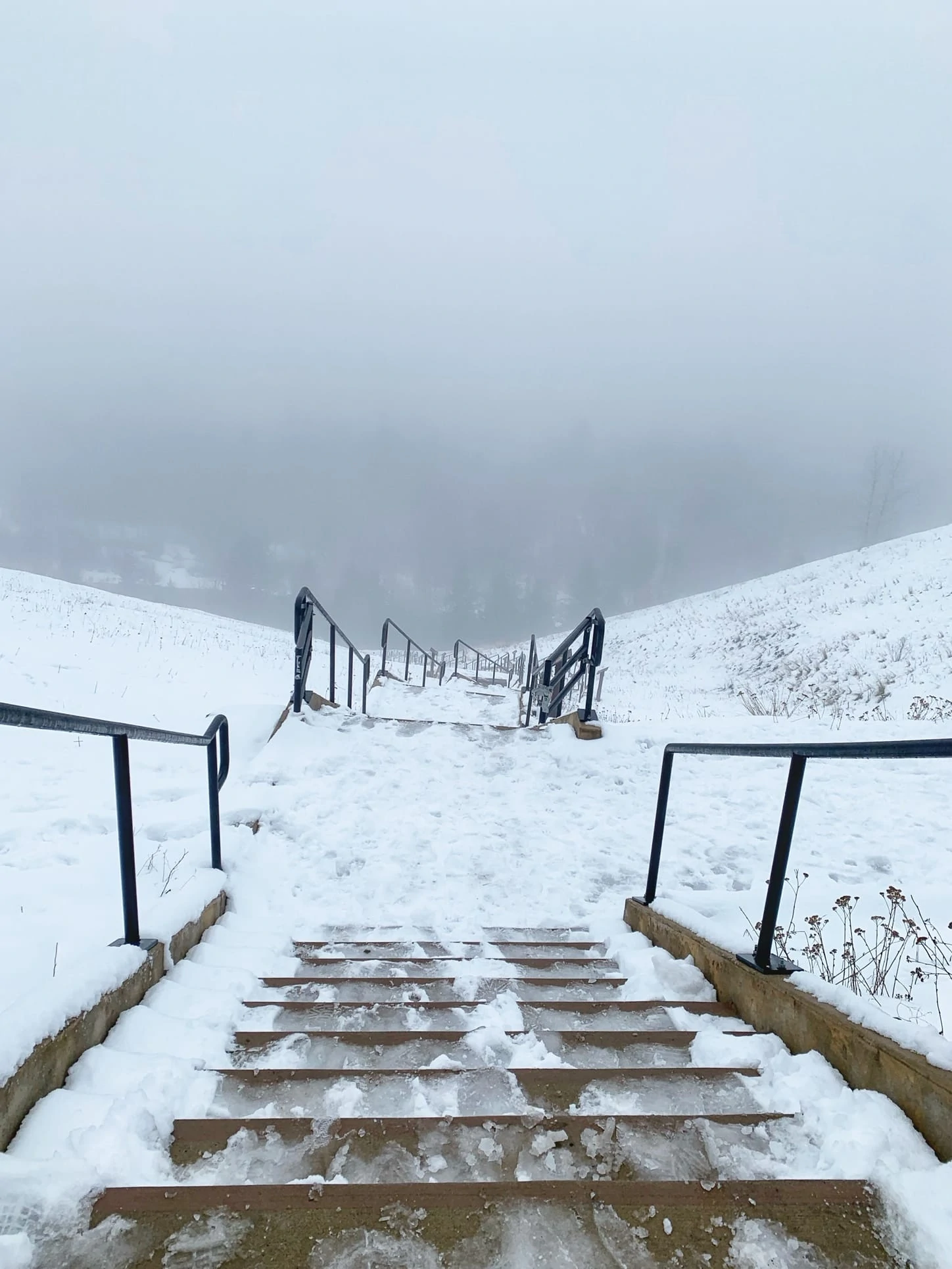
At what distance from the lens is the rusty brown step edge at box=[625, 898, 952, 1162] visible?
1.61 metres

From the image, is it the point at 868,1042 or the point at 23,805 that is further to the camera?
the point at 23,805

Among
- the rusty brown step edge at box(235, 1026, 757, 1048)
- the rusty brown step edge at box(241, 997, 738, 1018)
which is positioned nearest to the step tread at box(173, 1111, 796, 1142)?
the rusty brown step edge at box(235, 1026, 757, 1048)

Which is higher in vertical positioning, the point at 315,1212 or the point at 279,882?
the point at 315,1212

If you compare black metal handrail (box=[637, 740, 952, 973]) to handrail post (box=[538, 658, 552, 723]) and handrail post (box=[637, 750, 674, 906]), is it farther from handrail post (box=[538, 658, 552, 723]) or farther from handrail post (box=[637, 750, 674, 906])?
handrail post (box=[538, 658, 552, 723])

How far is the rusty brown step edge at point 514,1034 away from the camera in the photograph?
2.19 meters

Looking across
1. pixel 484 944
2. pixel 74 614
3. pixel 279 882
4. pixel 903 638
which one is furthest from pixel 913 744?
pixel 74 614

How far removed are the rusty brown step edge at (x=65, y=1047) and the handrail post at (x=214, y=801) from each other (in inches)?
43.8

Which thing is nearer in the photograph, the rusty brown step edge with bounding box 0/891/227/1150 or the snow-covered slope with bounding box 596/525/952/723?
the rusty brown step edge with bounding box 0/891/227/1150

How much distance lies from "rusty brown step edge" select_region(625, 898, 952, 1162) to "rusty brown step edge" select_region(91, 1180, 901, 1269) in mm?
343

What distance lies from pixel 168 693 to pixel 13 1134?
7.70 meters

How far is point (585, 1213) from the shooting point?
1382 mm

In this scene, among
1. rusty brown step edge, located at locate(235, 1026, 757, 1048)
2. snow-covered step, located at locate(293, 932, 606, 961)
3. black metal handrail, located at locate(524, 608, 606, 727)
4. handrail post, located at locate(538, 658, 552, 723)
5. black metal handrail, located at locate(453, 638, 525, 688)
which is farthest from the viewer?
black metal handrail, located at locate(453, 638, 525, 688)

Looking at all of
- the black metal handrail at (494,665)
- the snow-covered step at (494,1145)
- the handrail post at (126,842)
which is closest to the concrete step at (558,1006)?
the handrail post at (126,842)

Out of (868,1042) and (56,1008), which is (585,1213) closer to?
(868,1042)
